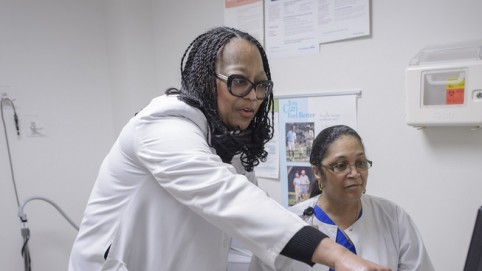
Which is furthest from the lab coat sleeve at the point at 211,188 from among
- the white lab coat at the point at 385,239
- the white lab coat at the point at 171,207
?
the white lab coat at the point at 385,239

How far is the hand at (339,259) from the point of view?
48 cm

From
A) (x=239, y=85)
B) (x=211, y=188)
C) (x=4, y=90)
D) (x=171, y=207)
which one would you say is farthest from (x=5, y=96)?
(x=211, y=188)

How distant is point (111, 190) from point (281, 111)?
1087 millimetres

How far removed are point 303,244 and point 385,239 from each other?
841 millimetres

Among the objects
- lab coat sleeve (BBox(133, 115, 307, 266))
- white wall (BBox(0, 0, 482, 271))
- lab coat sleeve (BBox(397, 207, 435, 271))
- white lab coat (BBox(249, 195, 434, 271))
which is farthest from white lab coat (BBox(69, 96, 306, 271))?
white wall (BBox(0, 0, 482, 271))

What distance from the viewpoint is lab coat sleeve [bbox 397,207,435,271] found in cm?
121

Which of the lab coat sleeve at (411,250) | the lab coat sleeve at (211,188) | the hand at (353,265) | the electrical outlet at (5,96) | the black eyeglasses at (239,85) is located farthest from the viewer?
the electrical outlet at (5,96)

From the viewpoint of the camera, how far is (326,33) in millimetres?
1620

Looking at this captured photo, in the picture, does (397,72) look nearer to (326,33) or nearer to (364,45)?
(364,45)

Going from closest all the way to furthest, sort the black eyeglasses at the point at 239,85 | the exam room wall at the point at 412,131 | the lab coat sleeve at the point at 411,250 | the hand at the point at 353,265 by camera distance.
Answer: the hand at the point at 353,265 < the black eyeglasses at the point at 239,85 < the lab coat sleeve at the point at 411,250 < the exam room wall at the point at 412,131

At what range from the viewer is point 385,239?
1257mm

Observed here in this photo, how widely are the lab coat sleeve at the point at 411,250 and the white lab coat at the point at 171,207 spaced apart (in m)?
0.67

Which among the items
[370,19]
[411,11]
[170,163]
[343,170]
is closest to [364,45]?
[370,19]

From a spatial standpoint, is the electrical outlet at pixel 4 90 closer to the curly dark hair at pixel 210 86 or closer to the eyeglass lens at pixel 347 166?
the curly dark hair at pixel 210 86
